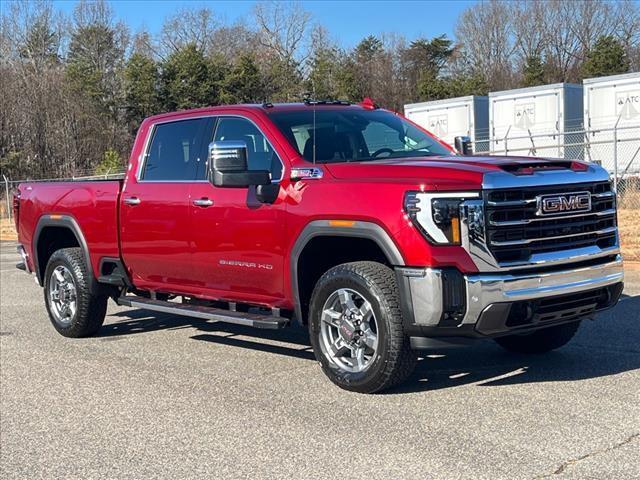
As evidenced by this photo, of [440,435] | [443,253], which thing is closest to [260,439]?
[440,435]

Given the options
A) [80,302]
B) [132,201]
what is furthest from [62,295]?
[132,201]

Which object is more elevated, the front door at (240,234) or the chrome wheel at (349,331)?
the front door at (240,234)

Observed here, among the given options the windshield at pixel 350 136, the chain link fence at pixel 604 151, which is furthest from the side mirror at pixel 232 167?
the chain link fence at pixel 604 151

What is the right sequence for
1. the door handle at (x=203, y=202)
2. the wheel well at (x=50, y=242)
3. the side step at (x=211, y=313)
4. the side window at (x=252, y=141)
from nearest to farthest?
the side step at (x=211, y=313) → the side window at (x=252, y=141) → the door handle at (x=203, y=202) → the wheel well at (x=50, y=242)

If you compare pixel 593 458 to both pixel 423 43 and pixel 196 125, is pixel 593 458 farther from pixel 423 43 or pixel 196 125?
pixel 423 43

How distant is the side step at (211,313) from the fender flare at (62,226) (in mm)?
485

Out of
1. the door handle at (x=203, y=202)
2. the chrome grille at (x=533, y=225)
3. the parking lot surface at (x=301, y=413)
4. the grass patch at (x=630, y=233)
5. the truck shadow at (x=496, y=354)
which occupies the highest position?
the door handle at (x=203, y=202)

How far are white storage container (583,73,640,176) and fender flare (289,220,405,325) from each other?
18497 millimetres

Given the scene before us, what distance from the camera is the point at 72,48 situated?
58500 mm

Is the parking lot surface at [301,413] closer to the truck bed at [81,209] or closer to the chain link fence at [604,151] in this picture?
the truck bed at [81,209]

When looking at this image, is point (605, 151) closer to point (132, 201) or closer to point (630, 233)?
point (630, 233)

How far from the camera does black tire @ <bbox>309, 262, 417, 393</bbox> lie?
5395 mm

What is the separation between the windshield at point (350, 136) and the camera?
6.42 m

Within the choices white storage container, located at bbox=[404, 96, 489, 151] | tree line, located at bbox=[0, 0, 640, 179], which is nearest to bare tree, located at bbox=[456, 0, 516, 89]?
tree line, located at bbox=[0, 0, 640, 179]
